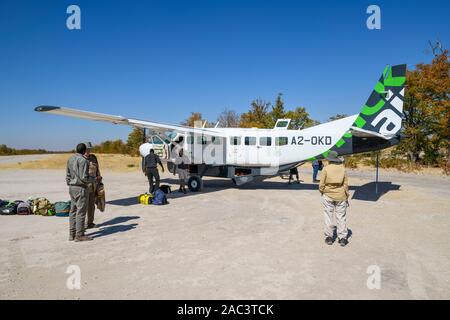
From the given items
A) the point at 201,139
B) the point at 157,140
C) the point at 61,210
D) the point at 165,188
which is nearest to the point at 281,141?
the point at 201,139

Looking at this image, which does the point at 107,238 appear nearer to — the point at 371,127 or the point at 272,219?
the point at 272,219

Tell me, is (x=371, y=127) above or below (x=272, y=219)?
above

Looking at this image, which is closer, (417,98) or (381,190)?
(381,190)

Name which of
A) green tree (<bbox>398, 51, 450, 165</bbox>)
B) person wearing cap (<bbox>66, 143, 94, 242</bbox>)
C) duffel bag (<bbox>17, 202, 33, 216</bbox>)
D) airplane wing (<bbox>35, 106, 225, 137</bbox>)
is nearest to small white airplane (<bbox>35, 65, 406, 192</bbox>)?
airplane wing (<bbox>35, 106, 225, 137</bbox>)

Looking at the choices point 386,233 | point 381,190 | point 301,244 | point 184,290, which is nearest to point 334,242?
point 301,244

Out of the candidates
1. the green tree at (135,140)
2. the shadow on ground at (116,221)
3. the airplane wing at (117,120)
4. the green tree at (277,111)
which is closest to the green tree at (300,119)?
the green tree at (277,111)

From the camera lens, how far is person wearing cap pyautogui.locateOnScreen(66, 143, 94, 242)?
6297 mm

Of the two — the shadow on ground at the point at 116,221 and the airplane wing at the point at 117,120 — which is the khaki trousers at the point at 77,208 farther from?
the airplane wing at the point at 117,120

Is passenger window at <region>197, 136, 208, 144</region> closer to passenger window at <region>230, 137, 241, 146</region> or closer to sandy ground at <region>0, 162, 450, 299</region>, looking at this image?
passenger window at <region>230, 137, 241, 146</region>

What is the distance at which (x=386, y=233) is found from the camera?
23.5ft

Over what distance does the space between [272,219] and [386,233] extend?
3.01 metres

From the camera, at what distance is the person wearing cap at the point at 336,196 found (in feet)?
20.3

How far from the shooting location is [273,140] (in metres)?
14.3

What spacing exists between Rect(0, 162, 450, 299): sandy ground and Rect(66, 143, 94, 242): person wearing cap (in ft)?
1.20
